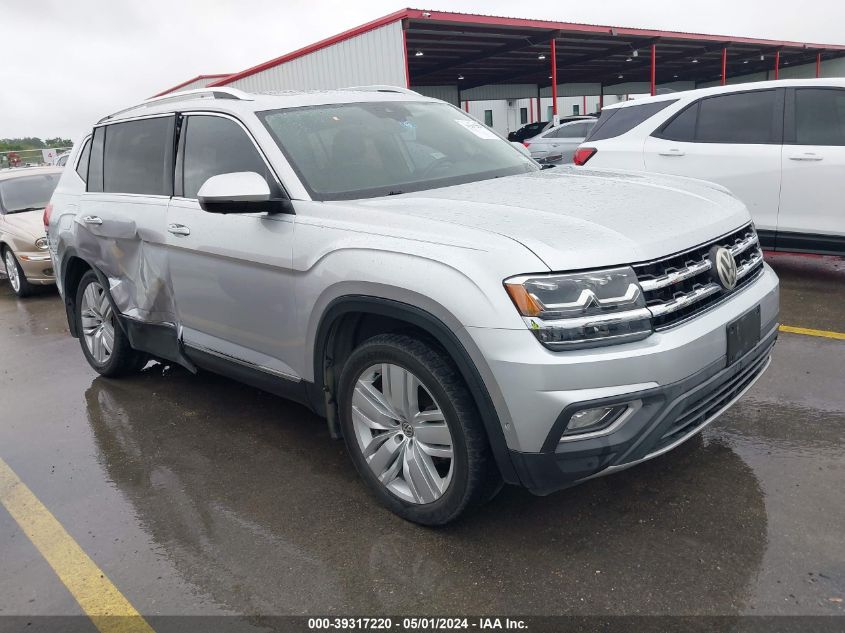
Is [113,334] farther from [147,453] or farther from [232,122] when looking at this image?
[232,122]

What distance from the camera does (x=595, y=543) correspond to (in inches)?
108

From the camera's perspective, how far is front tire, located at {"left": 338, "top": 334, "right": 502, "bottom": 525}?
101 inches

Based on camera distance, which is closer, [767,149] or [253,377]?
[253,377]

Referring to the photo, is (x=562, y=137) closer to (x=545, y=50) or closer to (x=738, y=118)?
(x=545, y=50)

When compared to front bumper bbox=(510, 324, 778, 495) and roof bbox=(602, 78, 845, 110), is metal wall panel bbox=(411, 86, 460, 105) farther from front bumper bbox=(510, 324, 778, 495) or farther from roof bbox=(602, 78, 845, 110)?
front bumper bbox=(510, 324, 778, 495)

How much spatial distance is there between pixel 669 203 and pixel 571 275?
835 millimetres

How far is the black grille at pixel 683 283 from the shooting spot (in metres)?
2.46

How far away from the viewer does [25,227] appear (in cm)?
859

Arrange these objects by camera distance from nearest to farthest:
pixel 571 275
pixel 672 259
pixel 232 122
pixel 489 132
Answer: pixel 571 275, pixel 672 259, pixel 232 122, pixel 489 132

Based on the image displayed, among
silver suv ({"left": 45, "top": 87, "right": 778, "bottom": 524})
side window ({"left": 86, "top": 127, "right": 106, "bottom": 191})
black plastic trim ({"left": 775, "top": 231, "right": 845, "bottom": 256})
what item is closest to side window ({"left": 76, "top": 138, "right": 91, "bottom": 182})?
side window ({"left": 86, "top": 127, "right": 106, "bottom": 191})

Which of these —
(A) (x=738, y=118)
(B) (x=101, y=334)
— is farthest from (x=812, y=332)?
(B) (x=101, y=334)

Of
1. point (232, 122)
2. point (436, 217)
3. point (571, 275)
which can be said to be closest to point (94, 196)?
point (232, 122)

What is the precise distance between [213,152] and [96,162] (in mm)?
1616

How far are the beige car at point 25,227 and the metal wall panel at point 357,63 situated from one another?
252 inches
